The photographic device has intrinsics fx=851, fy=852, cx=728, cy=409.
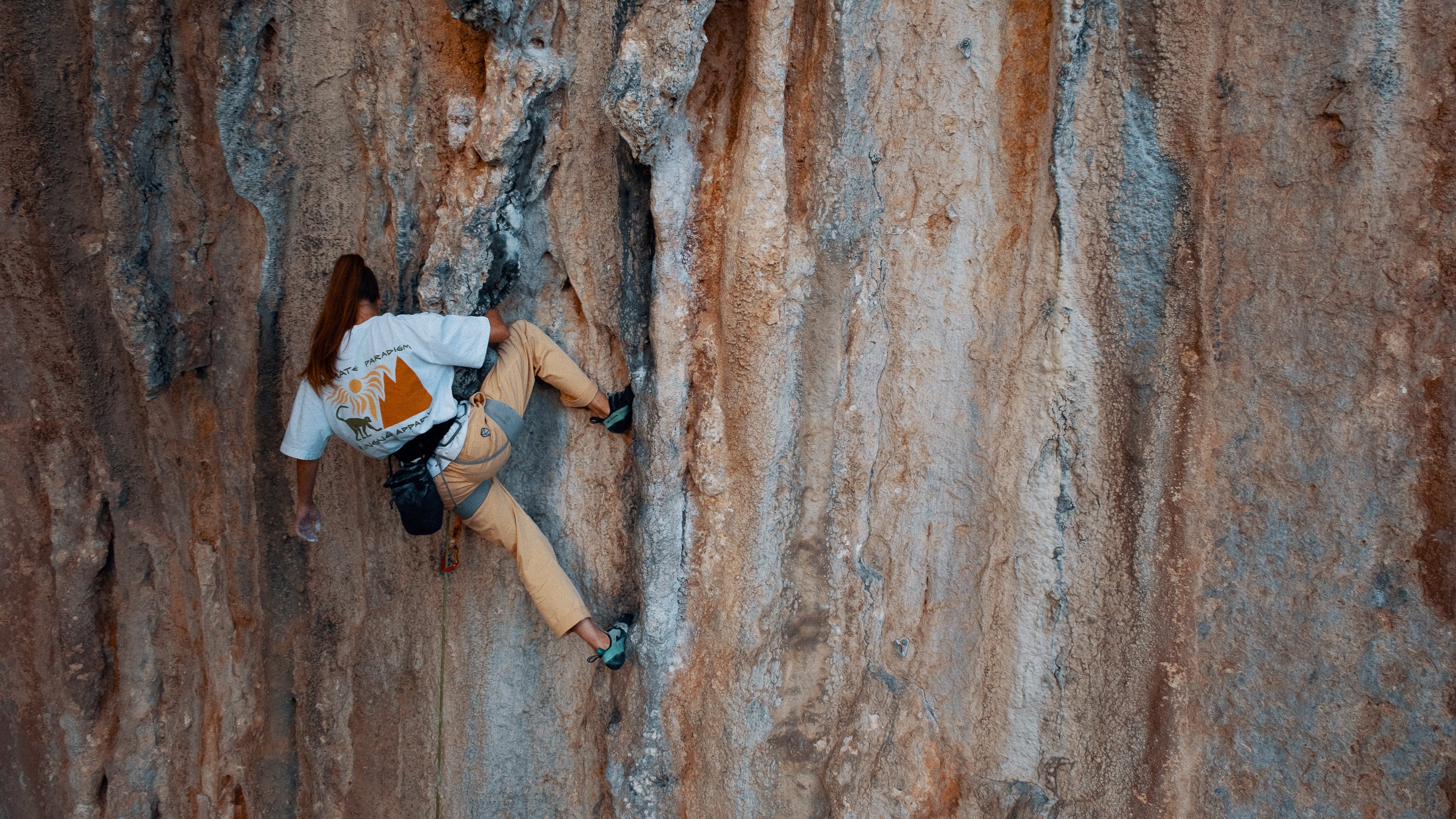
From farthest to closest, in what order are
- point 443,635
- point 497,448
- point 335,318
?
1. point 443,635
2. point 497,448
3. point 335,318

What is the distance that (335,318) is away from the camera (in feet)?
8.06

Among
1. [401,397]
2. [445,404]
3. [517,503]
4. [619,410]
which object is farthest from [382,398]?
[619,410]

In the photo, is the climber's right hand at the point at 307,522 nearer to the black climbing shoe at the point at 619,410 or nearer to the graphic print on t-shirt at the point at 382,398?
the graphic print on t-shirt at the point at 382,398

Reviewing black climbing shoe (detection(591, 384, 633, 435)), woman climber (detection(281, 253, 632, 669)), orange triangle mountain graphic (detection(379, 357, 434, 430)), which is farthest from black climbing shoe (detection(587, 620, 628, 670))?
orange triangle mountain graphic (detection(379, 357, 434, 430))

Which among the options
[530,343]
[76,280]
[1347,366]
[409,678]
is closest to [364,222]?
[530,343]

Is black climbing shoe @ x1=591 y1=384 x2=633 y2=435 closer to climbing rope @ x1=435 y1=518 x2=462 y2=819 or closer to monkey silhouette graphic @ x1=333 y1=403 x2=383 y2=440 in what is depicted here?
climbing rope @ x1=435 y1=518 x2=462 y2=819

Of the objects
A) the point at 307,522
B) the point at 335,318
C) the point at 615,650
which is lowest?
the point at 615,650

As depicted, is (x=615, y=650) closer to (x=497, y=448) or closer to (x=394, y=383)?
(x=497, y=448)

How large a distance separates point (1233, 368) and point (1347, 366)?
25 centimetres

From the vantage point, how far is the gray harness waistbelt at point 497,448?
2643 millimetres

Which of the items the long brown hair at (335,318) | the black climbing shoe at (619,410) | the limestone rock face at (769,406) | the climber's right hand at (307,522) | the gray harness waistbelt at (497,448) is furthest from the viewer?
the black climbing shoe at (619,410)

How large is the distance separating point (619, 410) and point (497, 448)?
438 millimetres

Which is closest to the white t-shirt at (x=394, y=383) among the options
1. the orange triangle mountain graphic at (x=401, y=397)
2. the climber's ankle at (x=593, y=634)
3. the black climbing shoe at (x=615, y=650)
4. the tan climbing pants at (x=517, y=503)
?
the orange triangle mountain graphic at (x=401, y=397)

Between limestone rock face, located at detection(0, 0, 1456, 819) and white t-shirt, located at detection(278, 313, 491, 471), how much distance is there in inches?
8.1
